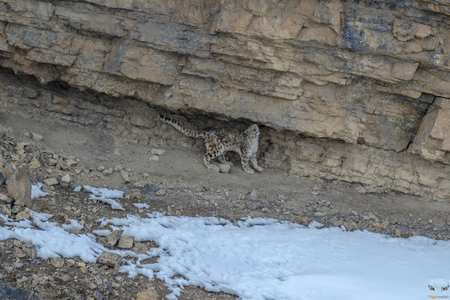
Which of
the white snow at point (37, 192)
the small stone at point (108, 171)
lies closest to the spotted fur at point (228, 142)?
the small stone at point (108, 171)

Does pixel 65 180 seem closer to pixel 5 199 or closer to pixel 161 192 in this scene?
pixel 5 199

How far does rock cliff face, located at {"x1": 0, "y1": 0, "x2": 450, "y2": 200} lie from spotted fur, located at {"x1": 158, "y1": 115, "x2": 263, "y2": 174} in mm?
443

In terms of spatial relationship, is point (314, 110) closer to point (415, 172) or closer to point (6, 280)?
point (415, 172)

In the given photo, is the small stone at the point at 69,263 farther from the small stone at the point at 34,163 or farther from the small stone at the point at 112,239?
the small stone at the point at 34,163

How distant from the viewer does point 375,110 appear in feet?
37.0

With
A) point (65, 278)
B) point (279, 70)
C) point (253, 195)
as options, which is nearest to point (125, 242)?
point (65, 278)

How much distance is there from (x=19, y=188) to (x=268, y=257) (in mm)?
4735

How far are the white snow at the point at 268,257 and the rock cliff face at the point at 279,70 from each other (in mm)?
2853

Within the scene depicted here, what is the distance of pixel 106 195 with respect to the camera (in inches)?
375

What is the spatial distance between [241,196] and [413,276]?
14.0ft

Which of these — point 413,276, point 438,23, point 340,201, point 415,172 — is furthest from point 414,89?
point 413,276

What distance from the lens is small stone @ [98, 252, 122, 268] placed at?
6.98 m

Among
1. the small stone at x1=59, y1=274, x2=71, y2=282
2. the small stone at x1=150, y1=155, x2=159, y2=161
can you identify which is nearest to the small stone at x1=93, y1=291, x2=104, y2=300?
the small stone at x1=59, y1=274, x2=71, y2=282

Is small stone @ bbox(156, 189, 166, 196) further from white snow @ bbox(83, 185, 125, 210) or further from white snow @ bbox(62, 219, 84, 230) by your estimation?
white snow @ bbox(62, 219, 84, 230)
